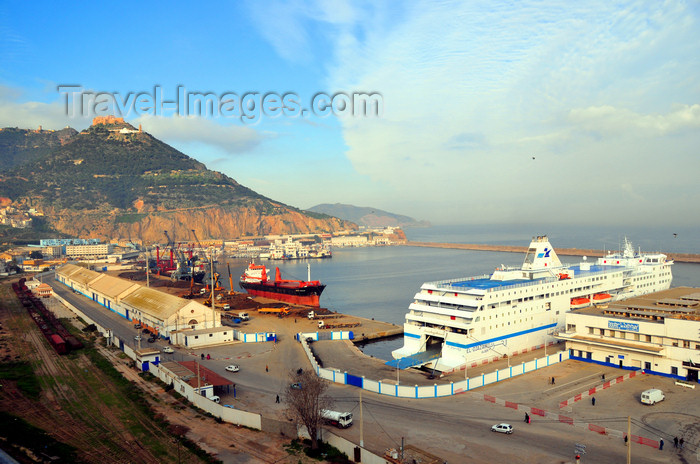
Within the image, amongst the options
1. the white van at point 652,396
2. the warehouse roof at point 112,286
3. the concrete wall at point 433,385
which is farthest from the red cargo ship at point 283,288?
the white van at point 652,396

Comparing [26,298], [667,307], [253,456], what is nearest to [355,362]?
[253,456]

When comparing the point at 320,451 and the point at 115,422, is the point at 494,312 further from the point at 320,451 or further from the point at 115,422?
the point at 115,422

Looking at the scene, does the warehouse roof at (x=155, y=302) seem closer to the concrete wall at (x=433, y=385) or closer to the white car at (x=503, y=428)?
the concrete wall at (x=433, y=385)

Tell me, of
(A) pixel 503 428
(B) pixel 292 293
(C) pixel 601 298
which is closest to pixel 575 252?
(B) pixel 292 293

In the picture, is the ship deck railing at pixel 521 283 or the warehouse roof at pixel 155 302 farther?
the warehouse roof at pixel 155 302

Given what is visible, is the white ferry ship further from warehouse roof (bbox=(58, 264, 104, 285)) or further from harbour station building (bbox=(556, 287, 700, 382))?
warehouse roof (bbox=(58, 264, 104, 285))

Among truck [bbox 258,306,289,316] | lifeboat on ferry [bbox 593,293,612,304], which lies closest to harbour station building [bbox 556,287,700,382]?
lifeboat on ferry [bbox 593,293,612,304]
